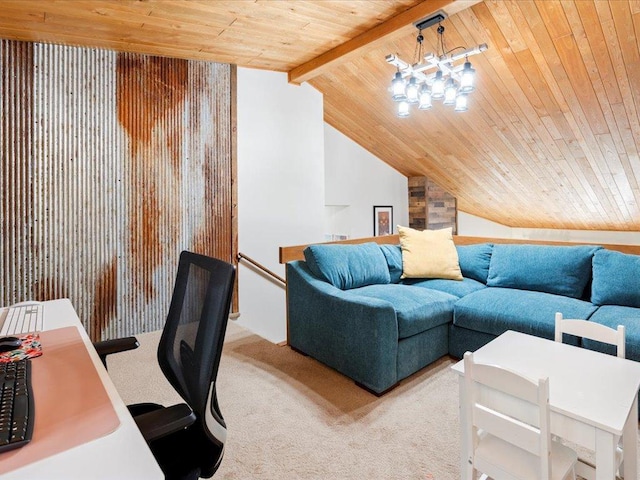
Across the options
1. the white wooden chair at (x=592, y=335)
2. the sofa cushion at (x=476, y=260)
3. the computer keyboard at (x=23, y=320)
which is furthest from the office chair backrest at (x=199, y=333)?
the sofa cushion at (x=476, y=260)

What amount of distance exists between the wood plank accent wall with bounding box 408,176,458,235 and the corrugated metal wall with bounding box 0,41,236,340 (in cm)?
366

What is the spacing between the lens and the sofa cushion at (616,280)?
2.57m

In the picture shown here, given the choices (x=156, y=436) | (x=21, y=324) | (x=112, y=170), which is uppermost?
(x=112, y=170)

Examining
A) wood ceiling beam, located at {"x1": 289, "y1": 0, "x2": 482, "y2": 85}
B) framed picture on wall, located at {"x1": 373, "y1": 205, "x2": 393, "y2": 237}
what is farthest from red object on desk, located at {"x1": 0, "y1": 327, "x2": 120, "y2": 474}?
framed picture on wall, located at {"x1": 373, "y1": 205, "x2": 393, "y2": 237}

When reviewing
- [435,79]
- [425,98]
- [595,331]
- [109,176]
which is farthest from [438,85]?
[109,176]

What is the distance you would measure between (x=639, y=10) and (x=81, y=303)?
4763 mm

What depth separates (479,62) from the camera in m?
3.52

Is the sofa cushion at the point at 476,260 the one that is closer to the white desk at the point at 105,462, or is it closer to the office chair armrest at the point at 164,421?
the office chair armrest at the point at 164,421

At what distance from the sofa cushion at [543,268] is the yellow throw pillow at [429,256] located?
13.5 inches

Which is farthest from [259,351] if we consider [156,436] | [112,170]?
[156,436]

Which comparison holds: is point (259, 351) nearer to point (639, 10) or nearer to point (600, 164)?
point (639, 10)

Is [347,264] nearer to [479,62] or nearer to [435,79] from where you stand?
[435,79]

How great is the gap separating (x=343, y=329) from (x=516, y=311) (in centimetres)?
119

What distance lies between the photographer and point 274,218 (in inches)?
173
